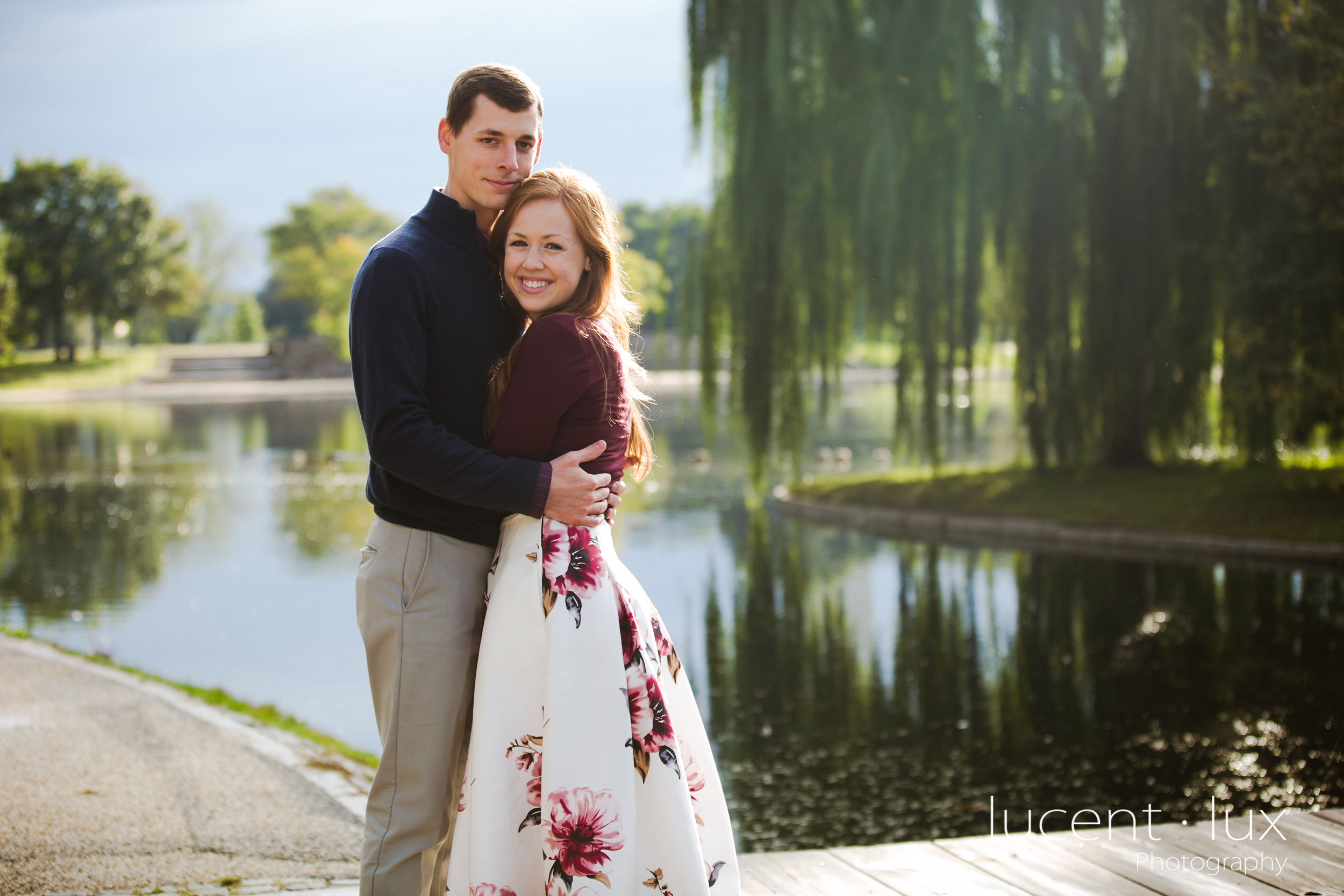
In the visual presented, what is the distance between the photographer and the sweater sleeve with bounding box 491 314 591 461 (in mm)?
2207

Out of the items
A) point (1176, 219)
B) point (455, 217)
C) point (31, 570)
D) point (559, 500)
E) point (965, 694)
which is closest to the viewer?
point (559, 500)

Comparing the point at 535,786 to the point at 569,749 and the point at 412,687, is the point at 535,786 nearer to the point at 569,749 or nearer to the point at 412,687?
the point at 569,749

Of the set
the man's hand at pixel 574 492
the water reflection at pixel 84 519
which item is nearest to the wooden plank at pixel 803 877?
the man's hand at pixel 574 492

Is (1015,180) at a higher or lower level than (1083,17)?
lower

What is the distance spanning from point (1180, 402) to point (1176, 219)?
188cm

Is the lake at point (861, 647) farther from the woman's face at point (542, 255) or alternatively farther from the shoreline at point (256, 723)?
the woman's face at point (542, 255)

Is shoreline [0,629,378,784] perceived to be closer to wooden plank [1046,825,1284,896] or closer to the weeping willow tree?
wooden plank [1046,825,1284,896]

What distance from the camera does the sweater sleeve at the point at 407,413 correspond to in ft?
7.09

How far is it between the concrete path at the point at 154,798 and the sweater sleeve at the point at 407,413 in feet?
4.81

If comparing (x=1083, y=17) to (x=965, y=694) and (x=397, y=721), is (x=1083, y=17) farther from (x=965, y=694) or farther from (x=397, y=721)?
(x=397, y=721)

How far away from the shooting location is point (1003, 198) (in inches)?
448

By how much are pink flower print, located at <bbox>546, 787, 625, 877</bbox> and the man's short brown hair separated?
135cm

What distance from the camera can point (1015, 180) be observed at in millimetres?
11391

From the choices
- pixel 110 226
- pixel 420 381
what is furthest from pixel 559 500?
pixel 110 226
